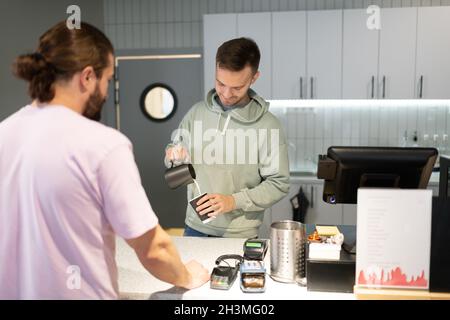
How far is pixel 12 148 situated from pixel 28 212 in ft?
0.48

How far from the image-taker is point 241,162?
2010 mm

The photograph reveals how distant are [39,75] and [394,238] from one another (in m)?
1.03

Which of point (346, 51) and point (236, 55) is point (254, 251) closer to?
point (236, 55)

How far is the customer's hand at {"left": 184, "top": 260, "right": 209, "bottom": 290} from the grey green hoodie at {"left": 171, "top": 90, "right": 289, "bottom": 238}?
53cm

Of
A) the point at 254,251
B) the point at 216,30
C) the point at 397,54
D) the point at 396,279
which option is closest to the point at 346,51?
the point at 397,54

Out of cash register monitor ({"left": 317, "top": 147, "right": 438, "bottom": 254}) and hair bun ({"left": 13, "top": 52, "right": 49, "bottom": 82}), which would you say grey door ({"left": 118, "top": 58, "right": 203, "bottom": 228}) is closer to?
cash register monitor ({"left": 317, "top": 147, "right": 438, "bottom": 254})

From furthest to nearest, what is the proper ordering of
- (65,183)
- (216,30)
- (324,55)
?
(216,30)
(324,55)
(65,183)

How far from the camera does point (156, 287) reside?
139 centimetres

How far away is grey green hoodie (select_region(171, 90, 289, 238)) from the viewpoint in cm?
195

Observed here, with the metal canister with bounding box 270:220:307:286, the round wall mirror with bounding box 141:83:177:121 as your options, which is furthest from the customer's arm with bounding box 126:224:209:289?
the round wall mirror with bounding box 141:83:177:121

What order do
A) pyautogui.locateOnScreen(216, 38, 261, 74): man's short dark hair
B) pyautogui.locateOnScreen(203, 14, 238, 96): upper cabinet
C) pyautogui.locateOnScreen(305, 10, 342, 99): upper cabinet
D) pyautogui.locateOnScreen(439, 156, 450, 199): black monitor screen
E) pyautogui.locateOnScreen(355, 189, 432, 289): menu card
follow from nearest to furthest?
pyautogui.locateOnScreen(355, 189, 432, 289): menu card < pyautogui.locateOnScreen(216, 38, 261, 74): man's short dark hair < pyautogui.locateOnScreen(439, 156, 450, 199): black monitor screen < pyautogui.locateOnScreen(305, 10, 342, 99): upper cabinet < pyautogui.locateOnScreen(203, 14, 238, 96): upper cabinet

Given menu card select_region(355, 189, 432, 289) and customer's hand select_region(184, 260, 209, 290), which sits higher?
menu card select_region(355, 189, 432, 289)
